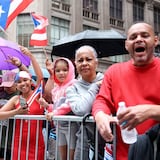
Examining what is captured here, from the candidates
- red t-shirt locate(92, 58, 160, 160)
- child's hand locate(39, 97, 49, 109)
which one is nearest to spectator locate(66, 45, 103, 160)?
red t-shirt locate(92, 58, 160, 160)

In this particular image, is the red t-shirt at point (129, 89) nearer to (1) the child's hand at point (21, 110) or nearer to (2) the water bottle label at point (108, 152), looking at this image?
(2) the water bottle label at point (108, 152)

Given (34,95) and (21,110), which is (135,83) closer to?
(21,110)

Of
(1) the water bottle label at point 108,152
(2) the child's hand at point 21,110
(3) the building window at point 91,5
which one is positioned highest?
(3) the building window at point 91,5

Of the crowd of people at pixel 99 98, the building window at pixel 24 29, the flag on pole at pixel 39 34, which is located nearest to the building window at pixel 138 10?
the building window at pixel 24 29

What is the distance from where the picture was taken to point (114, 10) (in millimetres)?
25250

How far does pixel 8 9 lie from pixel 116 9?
69.6ft

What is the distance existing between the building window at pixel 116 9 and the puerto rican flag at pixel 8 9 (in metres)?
20.4

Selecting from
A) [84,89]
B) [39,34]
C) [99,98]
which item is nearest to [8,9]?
[39,34]

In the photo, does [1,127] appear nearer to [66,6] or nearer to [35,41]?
[35,41]

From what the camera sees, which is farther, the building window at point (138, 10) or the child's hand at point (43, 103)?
the building window at point (138, 10)

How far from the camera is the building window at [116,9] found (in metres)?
25.0

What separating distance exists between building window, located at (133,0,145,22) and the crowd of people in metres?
23.4

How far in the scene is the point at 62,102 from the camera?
132 inches

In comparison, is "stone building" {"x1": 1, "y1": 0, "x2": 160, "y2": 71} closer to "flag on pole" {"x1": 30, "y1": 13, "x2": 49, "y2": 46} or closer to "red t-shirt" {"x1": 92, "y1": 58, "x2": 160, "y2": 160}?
"flag on pole" {"x1": 30, "y1": 13, "x2": 49, "y2": 46}
